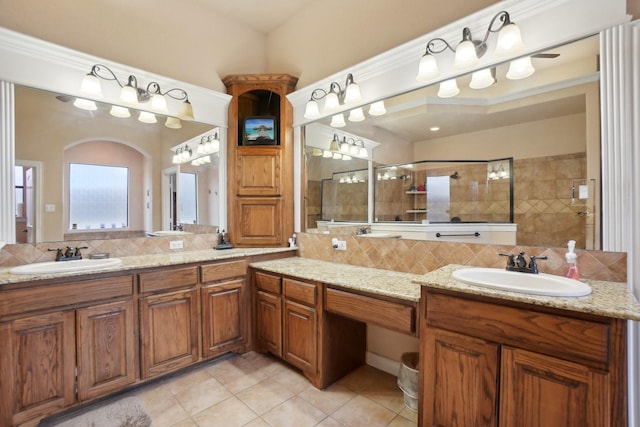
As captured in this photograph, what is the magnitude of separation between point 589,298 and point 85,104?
3.47 meters

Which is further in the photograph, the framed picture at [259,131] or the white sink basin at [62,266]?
the framed picture at [259,131]

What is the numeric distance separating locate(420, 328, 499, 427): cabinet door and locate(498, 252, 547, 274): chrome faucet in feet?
1.74

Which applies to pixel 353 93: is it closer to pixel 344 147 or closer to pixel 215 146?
pixel 344 147

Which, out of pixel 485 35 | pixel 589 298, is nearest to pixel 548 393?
pixel 589 298

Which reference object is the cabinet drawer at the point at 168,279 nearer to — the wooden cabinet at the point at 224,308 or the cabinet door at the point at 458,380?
the wooden cabinet at the point at 224,308

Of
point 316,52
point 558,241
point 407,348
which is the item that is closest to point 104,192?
point 316,52

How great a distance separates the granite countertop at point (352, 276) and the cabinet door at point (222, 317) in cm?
30

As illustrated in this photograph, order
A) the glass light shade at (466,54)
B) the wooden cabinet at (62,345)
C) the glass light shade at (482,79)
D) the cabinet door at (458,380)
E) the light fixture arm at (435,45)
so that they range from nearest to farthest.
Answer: the cabinet door at (458,380) → the wooden cabinet at (62,345) → the glass light shade at (466,54) → the glass light shade at (482,79) → the light fixture arm at (435,45)

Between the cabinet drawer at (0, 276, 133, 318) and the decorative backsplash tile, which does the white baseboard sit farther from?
the cabinet drawer at (0, 276, 133, 318)

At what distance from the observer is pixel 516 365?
1316mm

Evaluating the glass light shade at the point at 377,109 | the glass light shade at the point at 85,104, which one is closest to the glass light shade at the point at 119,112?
the glass light shade at the point at 85,104

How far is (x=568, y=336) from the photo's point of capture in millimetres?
1195

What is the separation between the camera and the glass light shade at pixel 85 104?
233 centimetres

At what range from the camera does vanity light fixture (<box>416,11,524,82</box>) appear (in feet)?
5.44
